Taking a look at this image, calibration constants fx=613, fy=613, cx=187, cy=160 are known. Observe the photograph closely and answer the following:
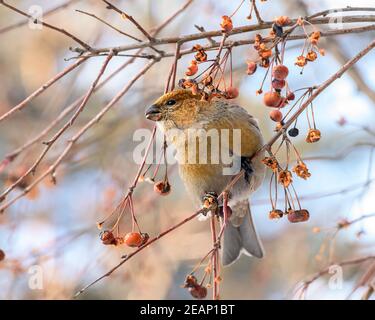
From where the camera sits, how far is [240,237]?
388 centimetres

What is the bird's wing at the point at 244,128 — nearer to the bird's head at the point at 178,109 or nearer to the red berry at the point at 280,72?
the bird's head at the point at 178,109

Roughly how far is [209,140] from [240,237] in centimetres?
94

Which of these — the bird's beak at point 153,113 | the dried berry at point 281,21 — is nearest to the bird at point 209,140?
the bird's beak at point 153,113

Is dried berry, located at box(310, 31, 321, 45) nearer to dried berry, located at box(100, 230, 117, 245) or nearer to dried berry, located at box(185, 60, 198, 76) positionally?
dried berry, located at box(185, 60, 198, 76)

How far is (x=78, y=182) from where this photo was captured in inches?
303

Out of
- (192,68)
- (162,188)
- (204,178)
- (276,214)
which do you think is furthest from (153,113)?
(276,214)

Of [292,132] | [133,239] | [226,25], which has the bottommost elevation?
[133,239]

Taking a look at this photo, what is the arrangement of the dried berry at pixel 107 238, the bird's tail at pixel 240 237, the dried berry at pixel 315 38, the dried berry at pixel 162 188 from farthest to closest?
1. the bird's tail at pixel 240 237
2. the dried berry at pixel 162 188
3. the dried berry at pixel 107 238
4. the dried berry at pixel 315 38

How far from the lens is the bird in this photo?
3.14 meters

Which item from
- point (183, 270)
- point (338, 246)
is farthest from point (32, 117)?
point (338, 246)

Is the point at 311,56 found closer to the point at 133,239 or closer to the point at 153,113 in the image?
the point at 133,239

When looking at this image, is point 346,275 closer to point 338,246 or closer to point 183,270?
point 338,246

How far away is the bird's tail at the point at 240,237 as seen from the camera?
3.78 metres

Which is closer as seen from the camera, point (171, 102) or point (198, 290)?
point (198, 290)
